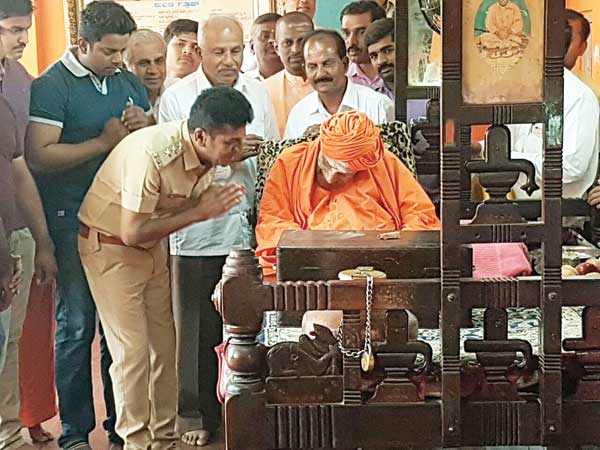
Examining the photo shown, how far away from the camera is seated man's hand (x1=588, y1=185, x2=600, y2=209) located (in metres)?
2.84

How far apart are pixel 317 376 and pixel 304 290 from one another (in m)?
0.17

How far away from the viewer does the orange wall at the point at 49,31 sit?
4.54 m

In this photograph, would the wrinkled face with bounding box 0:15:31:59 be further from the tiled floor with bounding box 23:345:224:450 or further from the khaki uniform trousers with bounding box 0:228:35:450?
the tiled floor with bounding box 23:345:224:450

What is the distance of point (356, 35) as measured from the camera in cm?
360

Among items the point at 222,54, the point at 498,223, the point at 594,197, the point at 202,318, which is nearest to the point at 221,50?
the point at 222,54

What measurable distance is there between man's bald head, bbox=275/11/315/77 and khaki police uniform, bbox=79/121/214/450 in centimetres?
69

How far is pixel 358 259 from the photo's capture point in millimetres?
1776

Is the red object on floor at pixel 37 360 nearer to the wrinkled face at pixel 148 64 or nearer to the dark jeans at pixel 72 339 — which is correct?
the dark jeans at pixel 72 339

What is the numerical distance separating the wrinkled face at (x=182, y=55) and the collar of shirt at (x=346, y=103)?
0.87 m

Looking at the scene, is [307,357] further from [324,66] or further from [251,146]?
[324,66]

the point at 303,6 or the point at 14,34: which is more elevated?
the point at 303,6

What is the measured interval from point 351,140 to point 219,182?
0.71m

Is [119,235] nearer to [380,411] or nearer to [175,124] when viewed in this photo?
[175,124]

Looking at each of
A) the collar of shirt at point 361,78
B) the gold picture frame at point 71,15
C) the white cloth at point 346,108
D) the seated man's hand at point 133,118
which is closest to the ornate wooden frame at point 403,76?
the white cloth at point 346,108
